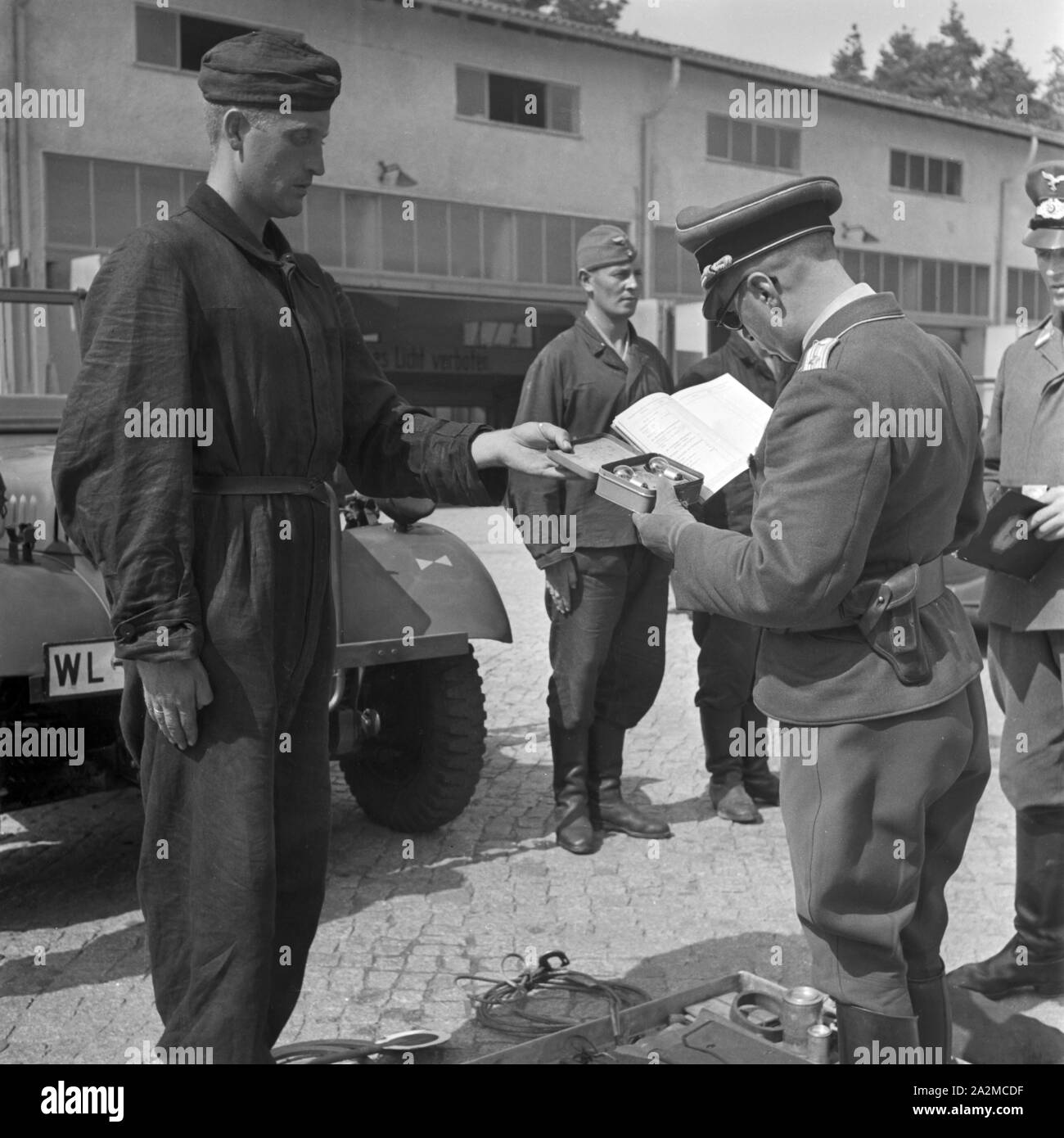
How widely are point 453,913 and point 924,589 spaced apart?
7.40ft

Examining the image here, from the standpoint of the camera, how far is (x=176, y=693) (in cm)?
247

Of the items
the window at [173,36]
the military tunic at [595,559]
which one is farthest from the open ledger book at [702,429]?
the window at [173,36]

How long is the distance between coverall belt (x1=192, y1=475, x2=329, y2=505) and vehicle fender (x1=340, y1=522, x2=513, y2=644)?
76.0 inches

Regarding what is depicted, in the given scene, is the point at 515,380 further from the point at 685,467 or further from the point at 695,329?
the point at 685,467

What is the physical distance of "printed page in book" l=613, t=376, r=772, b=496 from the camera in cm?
289

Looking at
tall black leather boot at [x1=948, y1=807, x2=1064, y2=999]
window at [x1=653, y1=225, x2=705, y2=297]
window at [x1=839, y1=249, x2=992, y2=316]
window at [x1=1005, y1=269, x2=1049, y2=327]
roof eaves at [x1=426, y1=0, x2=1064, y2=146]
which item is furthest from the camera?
window at [x1=1005, y1=269, x2=1049, y2=327]

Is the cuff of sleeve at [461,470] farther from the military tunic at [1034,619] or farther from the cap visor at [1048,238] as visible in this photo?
the cap visor at [1048,238]

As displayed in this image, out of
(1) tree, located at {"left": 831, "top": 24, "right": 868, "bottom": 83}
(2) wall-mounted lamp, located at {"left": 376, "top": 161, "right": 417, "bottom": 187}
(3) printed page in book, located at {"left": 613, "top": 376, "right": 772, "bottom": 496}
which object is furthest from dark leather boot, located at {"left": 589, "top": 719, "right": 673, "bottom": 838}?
(1) tree, located at {"left": 831, "top": 24, "right": 868, "bottom": 83}

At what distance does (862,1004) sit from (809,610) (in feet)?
2.44

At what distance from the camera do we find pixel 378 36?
1891 cm

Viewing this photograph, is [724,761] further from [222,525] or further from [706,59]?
[706,59]

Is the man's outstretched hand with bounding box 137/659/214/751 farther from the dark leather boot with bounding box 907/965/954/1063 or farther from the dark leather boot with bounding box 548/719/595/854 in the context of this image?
the dark leather boot with bounding box 548/719/595/854

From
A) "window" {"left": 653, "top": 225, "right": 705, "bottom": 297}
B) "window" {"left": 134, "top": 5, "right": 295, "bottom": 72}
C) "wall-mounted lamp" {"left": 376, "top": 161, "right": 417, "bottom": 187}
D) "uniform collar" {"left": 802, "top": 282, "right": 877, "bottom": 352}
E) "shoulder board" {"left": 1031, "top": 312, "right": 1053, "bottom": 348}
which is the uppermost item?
"window" {"left": 134, "top": 5, "right": 295, "bottom": 72}
